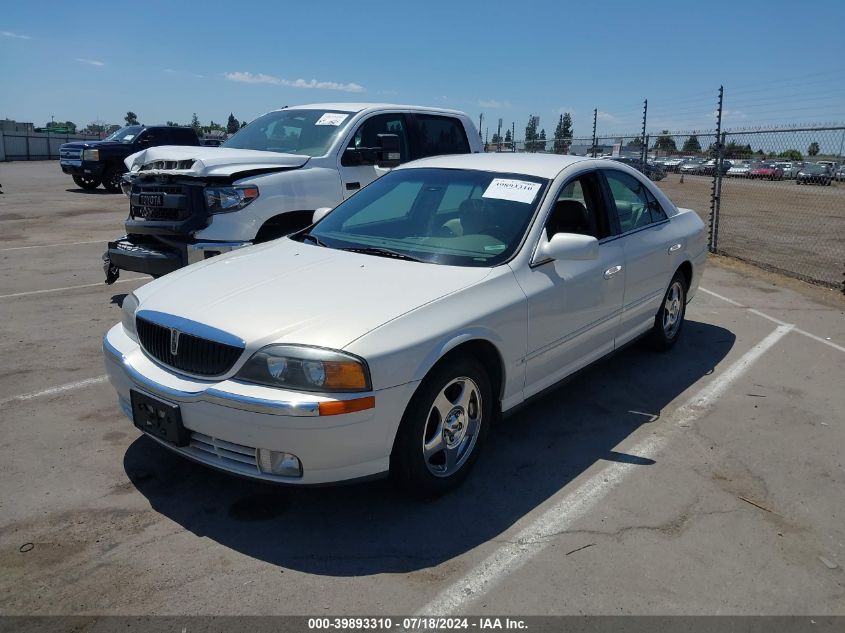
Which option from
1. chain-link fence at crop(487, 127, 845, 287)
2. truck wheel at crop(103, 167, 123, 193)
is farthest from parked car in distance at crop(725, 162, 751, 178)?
truck wheel at crop(103, 167, 123, 193)

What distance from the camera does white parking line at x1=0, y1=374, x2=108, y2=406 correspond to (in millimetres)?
4621

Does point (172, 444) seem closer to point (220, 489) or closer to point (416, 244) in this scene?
point (220, 489)

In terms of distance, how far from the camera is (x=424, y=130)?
25.4ft

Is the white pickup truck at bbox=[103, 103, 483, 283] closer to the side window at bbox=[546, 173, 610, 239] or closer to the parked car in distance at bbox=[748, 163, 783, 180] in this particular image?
the side window at bbox=[546, 173, 610, 239]

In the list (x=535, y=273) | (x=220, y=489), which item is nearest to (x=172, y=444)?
(x=220, y=489)

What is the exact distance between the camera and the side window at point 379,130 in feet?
23.3

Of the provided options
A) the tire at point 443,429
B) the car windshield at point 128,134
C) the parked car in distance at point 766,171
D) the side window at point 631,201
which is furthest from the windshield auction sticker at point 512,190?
the car windshield at point 128,134

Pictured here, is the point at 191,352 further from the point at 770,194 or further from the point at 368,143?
the point at 770,194

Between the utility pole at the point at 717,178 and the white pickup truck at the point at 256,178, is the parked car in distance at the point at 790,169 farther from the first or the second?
the white pickup truck at the point at 256,178

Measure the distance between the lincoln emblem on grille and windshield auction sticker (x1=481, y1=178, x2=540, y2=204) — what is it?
2.03 m

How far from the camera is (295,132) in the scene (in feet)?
23.7

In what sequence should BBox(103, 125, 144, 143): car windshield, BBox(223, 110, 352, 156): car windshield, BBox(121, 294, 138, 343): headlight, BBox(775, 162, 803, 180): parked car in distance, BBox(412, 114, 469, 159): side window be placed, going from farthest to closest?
BBox(103, 125, 144, 143): car windshield < BBox(775, 162, 803, 180): parked car in distance < BBox(412, 114, 469, 159): side window < BBox(223, 110, 352, 156): car windshield < BBox(121, 294, 138, 343): headlight

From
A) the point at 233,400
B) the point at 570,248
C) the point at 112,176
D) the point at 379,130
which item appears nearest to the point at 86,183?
the point at 112,176

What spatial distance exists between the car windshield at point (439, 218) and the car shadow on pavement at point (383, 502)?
1190 millimetres
